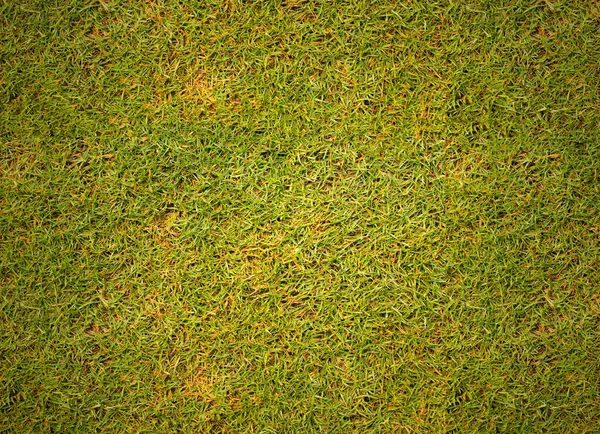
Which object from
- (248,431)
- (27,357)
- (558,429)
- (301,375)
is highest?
(27,357)

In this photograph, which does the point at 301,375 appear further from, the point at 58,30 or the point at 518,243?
the point at 58,30

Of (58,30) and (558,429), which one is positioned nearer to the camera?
(558,429)

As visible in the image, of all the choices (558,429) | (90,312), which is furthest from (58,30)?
(558,429)

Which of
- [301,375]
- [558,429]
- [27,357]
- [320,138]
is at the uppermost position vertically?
[320,138]

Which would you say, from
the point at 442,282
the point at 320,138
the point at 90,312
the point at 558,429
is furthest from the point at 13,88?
the point at 558,429

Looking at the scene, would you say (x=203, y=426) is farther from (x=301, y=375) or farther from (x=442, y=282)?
(x=442, y=282)

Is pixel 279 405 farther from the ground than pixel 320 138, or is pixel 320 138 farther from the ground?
pixel 320 138
